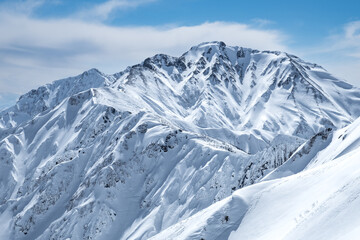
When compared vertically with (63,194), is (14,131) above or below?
above

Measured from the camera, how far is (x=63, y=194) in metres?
120

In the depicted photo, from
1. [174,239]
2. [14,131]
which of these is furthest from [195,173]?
[14,131]

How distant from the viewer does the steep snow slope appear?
98.7 ft

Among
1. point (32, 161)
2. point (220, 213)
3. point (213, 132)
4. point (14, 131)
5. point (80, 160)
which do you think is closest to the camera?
point (220, 213)

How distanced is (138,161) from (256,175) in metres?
46.6

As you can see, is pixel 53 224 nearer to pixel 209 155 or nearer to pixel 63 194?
pixel 63 194

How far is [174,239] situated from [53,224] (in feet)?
247

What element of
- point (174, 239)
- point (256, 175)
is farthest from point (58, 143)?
point (174, 239)

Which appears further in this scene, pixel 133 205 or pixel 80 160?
pixel 80 160

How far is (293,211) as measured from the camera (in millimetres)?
38000

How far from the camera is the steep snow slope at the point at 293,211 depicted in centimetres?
3008

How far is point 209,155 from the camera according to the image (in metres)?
105

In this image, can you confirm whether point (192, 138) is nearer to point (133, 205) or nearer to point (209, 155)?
point (209, 155)

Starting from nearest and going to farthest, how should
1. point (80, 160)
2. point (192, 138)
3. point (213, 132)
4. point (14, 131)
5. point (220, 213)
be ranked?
1. point (220, 213)
2. point (192, 138)
3. point (80, 160)
4. point (213, 132)
5. point (14, 131)
